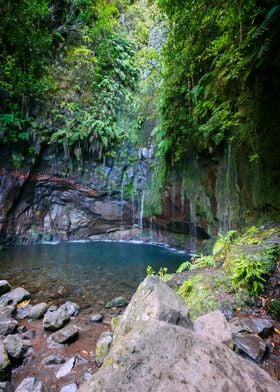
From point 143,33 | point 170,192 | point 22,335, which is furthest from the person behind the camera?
point 143,33

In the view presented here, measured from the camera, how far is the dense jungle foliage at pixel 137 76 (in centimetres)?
366

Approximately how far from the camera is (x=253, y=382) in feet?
4.25

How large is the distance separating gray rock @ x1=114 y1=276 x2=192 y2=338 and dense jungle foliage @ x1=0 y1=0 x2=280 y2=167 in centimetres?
289

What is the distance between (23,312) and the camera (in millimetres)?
4660

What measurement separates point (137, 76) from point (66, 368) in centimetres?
1468

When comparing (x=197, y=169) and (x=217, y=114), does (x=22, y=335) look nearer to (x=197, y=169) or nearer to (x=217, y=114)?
(x=217, y=114)

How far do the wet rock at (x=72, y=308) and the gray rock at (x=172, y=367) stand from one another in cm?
362

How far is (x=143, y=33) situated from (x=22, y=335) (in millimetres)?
14632

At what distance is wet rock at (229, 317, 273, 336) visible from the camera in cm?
235

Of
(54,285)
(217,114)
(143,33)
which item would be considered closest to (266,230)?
(217,114)

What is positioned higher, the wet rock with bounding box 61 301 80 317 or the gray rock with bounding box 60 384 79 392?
the wet rock with bounding box 61 301 80 317

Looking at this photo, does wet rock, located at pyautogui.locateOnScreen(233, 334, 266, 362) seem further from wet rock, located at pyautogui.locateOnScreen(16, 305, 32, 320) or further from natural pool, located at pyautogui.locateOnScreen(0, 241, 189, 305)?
wet rock, located at pyautogui.locateOnScreen(16, 305, 32, 320)

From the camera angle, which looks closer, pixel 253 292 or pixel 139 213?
pixel 253 292

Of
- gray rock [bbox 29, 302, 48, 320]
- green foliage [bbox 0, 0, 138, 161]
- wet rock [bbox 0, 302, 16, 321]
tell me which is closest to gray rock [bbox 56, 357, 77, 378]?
gray rock [bbox 29, 302, 48, 320]
